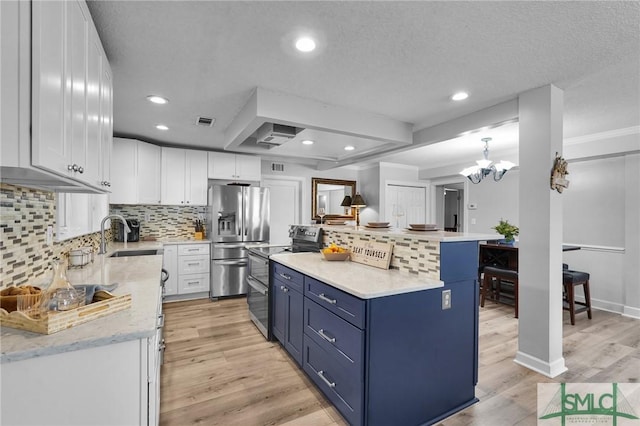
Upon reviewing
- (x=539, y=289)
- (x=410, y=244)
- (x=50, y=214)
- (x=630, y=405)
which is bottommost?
(x=630, y=405)

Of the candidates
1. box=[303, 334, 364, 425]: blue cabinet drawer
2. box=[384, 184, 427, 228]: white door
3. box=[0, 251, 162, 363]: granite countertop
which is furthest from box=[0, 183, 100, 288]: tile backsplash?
box=[384, 184, 427, 228]: white door

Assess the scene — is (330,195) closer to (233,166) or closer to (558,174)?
(233,166)

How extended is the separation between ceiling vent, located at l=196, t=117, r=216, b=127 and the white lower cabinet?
6.05 feet

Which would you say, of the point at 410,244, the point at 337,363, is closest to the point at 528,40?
the point at 410,244

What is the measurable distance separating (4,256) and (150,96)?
1813mm

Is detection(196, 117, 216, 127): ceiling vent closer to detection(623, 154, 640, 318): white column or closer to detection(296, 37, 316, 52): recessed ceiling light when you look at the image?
detection(296, 37, 316, 52): recessed ceiling light

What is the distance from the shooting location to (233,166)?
197 inches

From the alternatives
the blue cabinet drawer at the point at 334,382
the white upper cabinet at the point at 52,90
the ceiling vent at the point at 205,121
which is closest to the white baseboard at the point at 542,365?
the blue cabinet drawer at the point at 334,382

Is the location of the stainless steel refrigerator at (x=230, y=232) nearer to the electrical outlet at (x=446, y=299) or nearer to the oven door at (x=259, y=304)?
the oven door at (x=259, y=304)

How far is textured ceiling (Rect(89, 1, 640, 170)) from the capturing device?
62.7 inches

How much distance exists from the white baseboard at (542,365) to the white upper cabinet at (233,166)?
421cm

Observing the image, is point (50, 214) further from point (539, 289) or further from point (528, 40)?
point (539, 289)

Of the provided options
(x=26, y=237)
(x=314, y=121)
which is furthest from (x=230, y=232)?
(x=26, y=237)

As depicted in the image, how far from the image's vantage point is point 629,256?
3.91 metres
